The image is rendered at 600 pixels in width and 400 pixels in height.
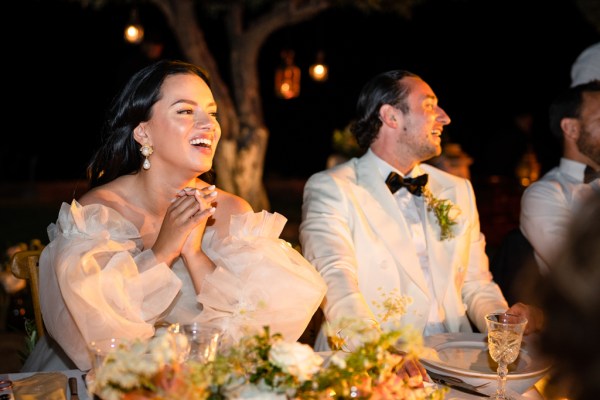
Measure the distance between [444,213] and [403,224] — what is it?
22cm

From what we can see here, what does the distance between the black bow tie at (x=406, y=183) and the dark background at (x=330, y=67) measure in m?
15.5

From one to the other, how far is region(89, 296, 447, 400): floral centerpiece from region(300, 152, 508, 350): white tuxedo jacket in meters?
1.71

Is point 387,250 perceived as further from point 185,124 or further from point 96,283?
point 96,283

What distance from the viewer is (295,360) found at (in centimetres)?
136

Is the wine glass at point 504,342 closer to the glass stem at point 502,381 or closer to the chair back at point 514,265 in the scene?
the glass stem at point 502,381

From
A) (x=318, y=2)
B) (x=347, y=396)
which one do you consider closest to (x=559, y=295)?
(x=347, y=396)

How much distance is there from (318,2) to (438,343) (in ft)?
26.9

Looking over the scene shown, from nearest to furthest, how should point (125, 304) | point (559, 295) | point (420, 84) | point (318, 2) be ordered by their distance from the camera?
point (559, 295) → point (125, 304) → point (420, 84) → point (318, 2)

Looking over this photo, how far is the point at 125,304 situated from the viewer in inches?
95.3

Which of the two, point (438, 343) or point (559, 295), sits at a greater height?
point (559, 295)

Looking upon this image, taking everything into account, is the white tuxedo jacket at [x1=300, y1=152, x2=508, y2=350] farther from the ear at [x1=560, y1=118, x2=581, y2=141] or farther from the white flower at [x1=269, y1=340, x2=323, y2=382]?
the white flower at [x1=269, y1=340, x2=323, y2=382]

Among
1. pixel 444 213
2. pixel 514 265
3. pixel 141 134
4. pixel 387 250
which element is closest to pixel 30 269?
pixel 141 134

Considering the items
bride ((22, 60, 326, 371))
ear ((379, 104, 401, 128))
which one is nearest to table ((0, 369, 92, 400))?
bride ((22, 60, 326, 371))

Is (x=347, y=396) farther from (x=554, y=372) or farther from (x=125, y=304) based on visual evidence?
(x=125, y=304)
